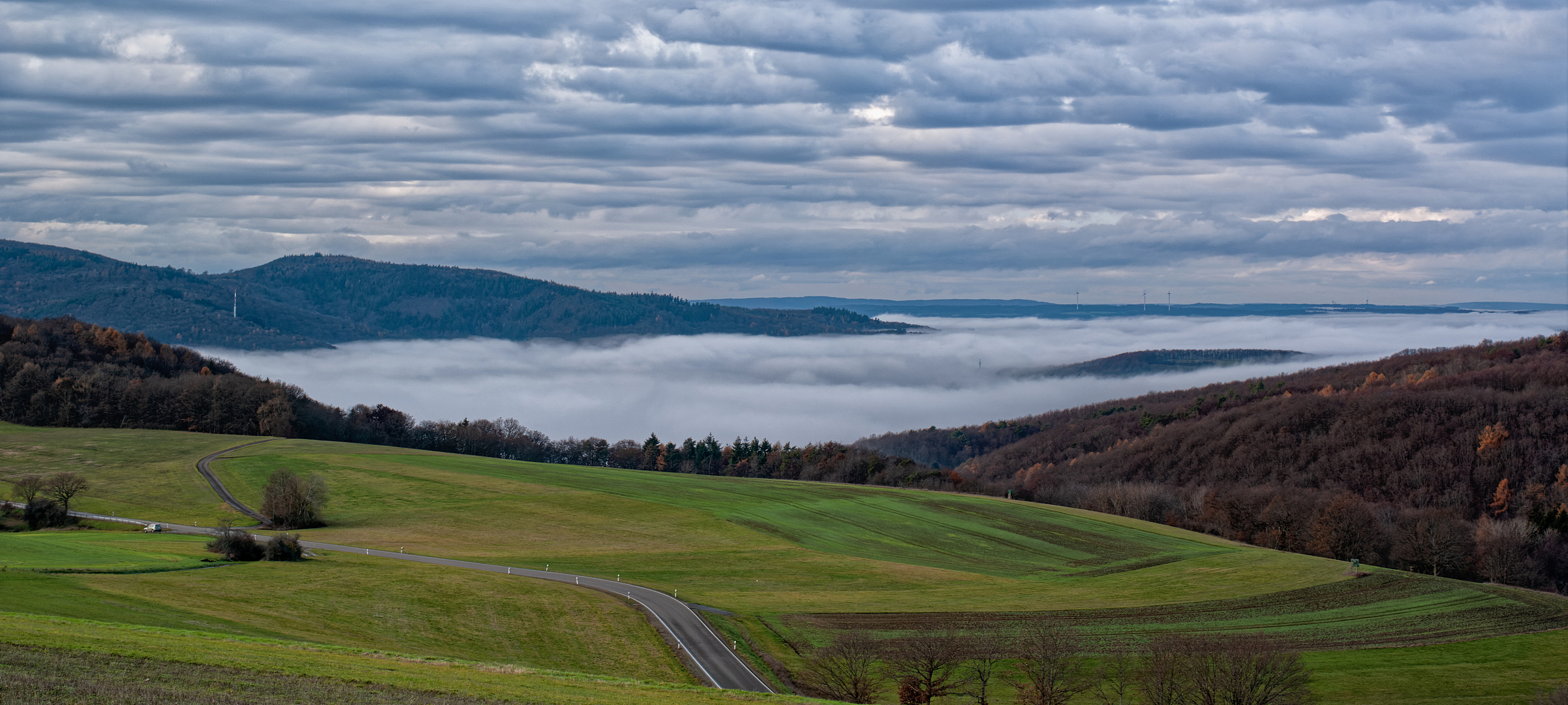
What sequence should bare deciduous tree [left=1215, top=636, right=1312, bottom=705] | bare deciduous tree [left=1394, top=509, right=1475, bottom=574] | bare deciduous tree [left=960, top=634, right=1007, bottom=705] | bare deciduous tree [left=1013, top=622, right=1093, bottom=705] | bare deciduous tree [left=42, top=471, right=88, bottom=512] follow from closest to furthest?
1. bare deciduous tree [left=1215, top=636, right=1312, bottom=705]
2. bare deciduous tree [left=1013, top=622, right=1093, bottom=705]
3. bare deciduous tree [left=960, top=634, right=1007, bottom=705]
4. bare deciduous tree [left=42, top=471, right=88, bottom=512]
5. bare deciduous tree [left=1394, top=509, right=1475, bottom=574]

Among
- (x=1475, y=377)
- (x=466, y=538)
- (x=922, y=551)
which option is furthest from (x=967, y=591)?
(x=1475, y=377)

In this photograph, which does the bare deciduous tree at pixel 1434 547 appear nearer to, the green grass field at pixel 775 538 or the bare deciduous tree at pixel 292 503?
the green grass field at pixel 775 538

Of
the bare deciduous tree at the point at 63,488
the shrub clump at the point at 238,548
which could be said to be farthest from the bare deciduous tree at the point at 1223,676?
the bare deciduous tree at the point at 63,488

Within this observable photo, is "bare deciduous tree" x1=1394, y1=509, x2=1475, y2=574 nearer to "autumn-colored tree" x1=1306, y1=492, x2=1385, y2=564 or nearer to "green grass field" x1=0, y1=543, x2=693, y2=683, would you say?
"autumn-colored tree" x1=1306, y1=492, x2=1385, y2=564

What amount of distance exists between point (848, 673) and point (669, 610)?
672 inches

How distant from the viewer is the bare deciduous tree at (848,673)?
5006cm

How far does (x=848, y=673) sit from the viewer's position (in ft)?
167

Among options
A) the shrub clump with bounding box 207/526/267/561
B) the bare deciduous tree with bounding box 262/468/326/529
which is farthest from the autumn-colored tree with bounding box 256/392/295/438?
the shrub clump with bounding box 207/526/267/561

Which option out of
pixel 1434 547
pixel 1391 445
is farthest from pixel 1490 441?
pixel 1434 547

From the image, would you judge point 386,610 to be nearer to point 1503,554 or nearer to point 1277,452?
point 1503,554

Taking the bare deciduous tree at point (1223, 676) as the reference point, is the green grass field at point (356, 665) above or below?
above

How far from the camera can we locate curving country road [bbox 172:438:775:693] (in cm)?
5200

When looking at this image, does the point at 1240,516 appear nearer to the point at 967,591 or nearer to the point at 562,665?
the point at 967,591

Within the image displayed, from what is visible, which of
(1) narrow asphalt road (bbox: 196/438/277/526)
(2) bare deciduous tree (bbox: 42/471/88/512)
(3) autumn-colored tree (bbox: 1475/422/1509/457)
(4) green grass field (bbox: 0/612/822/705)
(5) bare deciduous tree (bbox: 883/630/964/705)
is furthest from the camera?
(3) autumn-colored tree (bbox: 1475/422/1509/457)
